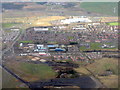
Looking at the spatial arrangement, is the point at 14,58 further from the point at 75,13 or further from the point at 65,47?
the point at 75,13

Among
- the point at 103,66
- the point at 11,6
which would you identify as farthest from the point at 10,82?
the point at 11,6

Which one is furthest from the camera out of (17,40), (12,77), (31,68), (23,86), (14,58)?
(17,40)

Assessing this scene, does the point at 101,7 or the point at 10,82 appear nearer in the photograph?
the point at 10,82

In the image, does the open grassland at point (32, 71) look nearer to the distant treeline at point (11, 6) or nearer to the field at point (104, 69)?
the field at point (104, 69)

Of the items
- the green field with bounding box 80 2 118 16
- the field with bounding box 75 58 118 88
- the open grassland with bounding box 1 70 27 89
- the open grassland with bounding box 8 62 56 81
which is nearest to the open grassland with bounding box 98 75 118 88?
the field with bounding box 75 58 118 88

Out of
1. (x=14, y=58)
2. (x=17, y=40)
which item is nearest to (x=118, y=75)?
(x=14, y=58)

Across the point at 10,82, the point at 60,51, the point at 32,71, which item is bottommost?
the point at 10,82

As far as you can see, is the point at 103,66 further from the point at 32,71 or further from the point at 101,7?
the point at 101,7
